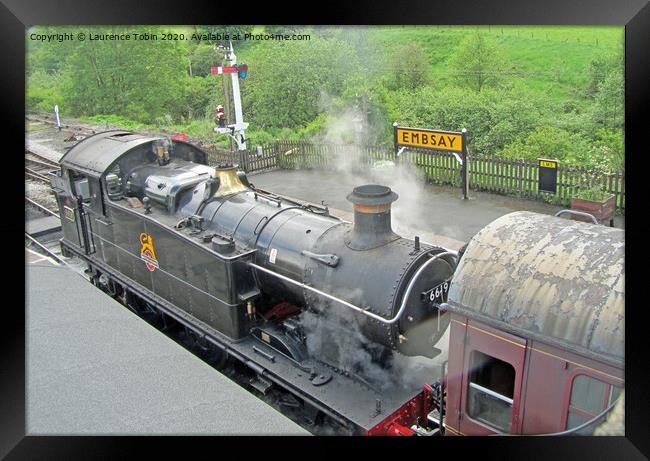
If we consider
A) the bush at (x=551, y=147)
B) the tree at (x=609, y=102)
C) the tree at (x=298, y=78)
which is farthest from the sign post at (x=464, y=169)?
the tree at (x=298, y=78)

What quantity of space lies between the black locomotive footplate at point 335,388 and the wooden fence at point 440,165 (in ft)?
20.2

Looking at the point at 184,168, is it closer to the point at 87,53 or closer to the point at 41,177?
the point at 41,177

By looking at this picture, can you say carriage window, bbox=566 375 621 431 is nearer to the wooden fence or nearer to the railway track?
the wooden fence

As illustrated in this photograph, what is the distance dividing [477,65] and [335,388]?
47.2ft

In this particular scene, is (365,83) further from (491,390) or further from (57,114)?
(491,390)

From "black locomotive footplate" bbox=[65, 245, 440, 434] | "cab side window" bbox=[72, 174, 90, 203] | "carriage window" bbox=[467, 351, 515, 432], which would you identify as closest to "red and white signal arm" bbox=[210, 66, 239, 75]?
"cab side window" bbox=[72, 174, 90, 203]

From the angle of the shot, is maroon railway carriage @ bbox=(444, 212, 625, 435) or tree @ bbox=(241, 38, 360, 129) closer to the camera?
maroon railway carriage @ bbox=(444, 212, 625, 435)

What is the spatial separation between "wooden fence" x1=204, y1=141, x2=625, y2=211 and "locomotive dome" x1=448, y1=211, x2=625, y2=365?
653 centimetres

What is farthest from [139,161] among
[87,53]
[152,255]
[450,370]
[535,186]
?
[87,53]

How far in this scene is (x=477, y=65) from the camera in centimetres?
1803

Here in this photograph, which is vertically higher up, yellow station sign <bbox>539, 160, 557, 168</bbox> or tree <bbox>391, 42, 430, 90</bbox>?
tree <bbox>391, 42, 430, 90</bbox>

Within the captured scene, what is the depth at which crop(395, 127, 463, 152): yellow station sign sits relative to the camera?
13297 mm

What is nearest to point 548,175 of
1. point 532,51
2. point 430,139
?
point 430,139

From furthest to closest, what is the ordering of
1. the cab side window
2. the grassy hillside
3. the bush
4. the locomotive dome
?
1. the grassy hillside
2. the bush
3. the cab side window
4. the locomotive dome
